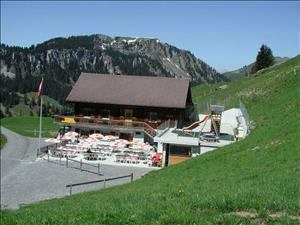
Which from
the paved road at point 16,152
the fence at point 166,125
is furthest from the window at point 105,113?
the paved road at point 16,152

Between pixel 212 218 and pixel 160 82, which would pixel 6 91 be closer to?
pixel 160 82

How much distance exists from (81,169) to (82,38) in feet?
543

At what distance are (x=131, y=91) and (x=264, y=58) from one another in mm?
50502

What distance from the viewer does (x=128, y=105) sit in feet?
179

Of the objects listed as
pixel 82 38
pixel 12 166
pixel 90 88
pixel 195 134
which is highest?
pixel 82 38

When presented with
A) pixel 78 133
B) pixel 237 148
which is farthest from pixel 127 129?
pixel 237 148

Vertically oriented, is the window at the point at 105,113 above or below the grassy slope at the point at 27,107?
above

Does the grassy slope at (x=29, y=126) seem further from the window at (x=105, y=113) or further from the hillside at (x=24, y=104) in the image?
the hillside at (x=24, y=104)

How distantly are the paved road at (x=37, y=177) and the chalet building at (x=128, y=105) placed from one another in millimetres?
9013

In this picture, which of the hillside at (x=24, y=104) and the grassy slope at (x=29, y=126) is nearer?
the grassy slope at (x=29, y=126)

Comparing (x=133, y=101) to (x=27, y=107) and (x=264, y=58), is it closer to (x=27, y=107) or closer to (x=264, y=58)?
(x=264, y=58)

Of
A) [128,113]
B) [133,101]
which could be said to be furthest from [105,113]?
[133,101]

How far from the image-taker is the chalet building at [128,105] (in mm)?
52062

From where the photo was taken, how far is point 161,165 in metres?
38.1
